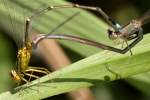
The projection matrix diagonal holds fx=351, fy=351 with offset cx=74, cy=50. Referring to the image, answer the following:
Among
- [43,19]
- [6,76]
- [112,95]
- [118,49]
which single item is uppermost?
[43,19]

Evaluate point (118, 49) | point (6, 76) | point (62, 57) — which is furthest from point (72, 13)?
point (6, 76)

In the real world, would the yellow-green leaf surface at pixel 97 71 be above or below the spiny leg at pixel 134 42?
below

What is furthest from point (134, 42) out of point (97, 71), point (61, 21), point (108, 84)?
point (108, 84)

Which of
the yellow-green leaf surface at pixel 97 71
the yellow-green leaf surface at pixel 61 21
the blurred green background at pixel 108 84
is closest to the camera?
the yellow-green leaf surface at pixel 97 71

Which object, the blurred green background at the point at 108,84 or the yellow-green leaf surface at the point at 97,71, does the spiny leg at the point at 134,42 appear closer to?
the yellow-green leaf surface at the point at 97,71

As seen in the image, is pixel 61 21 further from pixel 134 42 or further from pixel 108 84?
pixel 108 84

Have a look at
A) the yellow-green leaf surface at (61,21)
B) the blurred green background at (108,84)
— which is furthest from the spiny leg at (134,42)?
the blurred green background at (108,84)

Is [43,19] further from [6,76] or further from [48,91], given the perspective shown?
[6,76]

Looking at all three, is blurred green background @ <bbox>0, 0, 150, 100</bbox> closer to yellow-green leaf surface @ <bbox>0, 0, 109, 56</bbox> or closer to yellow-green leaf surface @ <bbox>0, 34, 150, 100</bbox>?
yellow-green leaf surface @ <bbox>0, 0, 109, 56</bbox>
